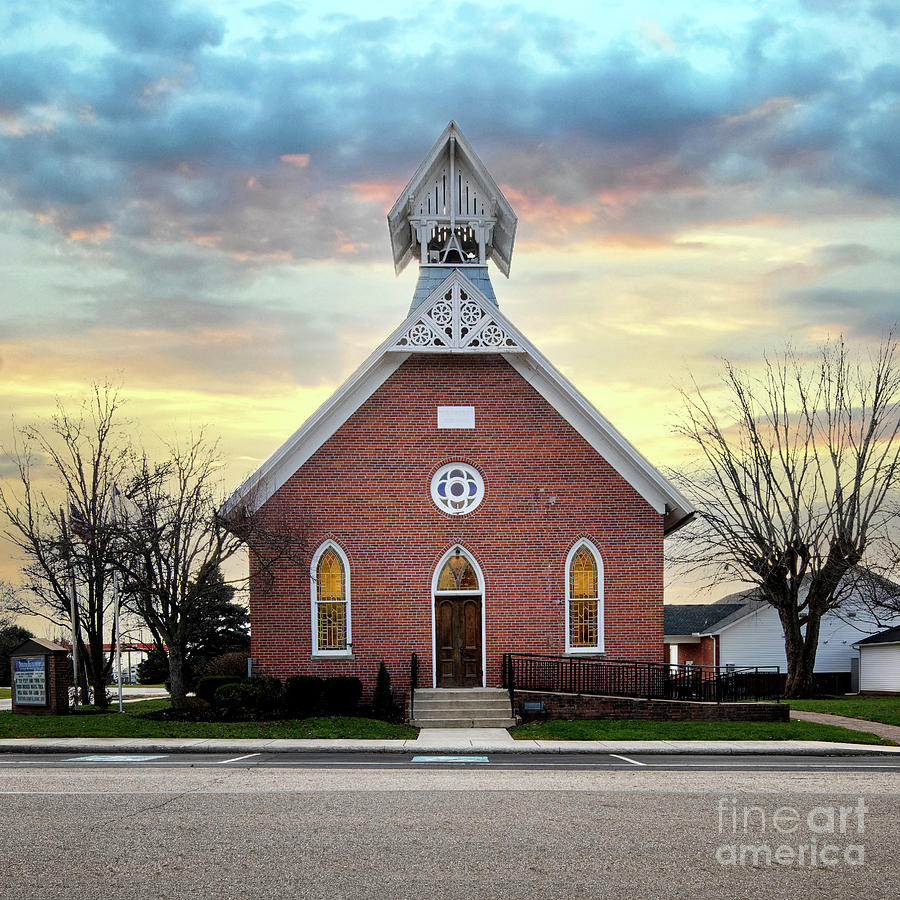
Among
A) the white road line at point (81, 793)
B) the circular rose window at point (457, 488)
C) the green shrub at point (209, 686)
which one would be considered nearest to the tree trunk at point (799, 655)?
the circular rose window at point (457, 488)

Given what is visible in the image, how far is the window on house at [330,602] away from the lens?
1001 inches

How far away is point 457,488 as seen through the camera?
2602 centimetres

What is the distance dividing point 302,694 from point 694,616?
38.7 meters

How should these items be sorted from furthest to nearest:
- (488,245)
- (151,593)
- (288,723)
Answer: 1. (488,245)
2. (151,593)
3. (288,723)

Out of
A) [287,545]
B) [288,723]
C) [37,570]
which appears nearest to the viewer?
[288,723]

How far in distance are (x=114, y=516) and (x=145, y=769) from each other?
1249 cm

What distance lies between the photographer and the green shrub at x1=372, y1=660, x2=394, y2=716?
23.9 metres

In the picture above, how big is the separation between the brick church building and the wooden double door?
0.11ft

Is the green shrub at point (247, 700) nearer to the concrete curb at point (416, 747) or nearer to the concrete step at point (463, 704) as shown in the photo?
the concrete step at point (463, 704)

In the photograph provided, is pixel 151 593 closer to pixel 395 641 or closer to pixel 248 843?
pixel 395 641

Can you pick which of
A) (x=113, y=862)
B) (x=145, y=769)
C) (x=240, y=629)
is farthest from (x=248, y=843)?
(x=240, y=629)

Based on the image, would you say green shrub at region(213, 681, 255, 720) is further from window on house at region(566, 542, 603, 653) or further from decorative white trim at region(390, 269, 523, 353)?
decorative white trim at region(390, 269, 523, 353)

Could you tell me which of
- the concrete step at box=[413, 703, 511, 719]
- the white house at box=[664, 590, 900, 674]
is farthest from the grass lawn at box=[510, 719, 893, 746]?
the white house at box=[664, 590, 900, 674]

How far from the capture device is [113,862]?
8.15 metres
